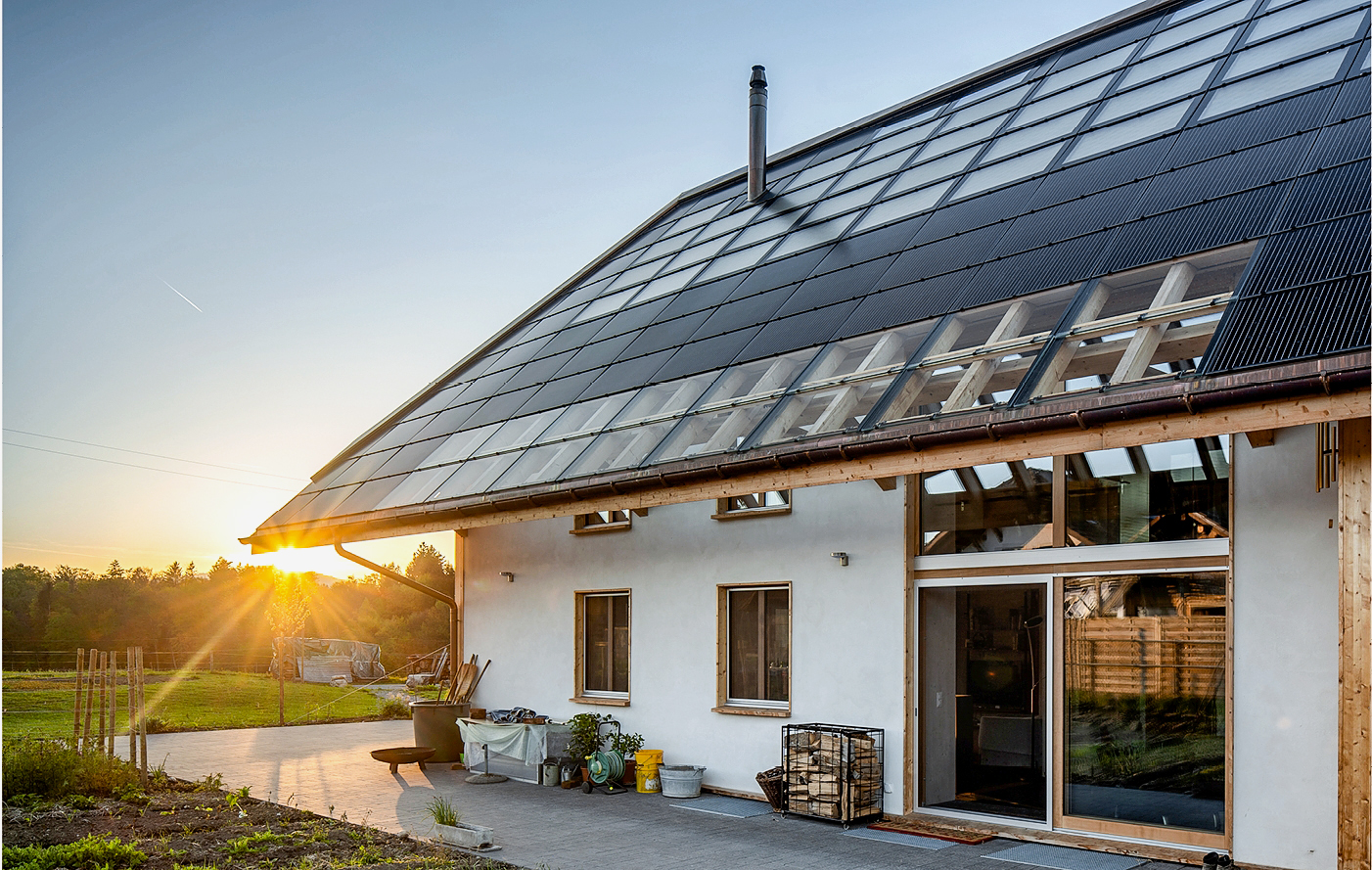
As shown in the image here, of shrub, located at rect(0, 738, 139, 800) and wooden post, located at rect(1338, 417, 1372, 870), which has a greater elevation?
wooden post, located at rect(1338, 417, 1372, 870)

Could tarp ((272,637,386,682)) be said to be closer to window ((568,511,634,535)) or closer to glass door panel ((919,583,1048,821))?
window ((568,511,634,535))

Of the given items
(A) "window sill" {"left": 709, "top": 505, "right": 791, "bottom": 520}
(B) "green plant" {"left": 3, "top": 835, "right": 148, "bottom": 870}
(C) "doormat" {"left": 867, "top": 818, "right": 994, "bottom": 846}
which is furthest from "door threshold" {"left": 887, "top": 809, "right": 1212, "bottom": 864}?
(B) "green plant" {"left": 3, "top": 835, "right": 148, "bottom": 870}

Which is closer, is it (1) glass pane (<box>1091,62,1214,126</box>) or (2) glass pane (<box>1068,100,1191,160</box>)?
(2) glass pane (<box>1068,100,1191,160</box>)

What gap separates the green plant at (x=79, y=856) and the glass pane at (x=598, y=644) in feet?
19.4

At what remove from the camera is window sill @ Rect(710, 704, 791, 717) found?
10391 mm

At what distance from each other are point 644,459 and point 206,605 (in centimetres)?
4192

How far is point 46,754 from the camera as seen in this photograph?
1095cm

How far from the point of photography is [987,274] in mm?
9320

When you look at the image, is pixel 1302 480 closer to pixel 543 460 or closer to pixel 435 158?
pixel 543 460

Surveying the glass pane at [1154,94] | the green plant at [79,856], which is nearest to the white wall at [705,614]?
the glass pane at [1154,94]

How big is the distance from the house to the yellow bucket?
0.37 m

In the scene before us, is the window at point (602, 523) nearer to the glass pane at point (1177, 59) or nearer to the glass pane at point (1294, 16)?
the glass pane at point (1177, 59)

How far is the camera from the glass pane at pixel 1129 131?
33.5 ft

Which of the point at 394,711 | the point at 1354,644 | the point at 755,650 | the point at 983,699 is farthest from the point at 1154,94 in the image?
→ the point at 394,711
